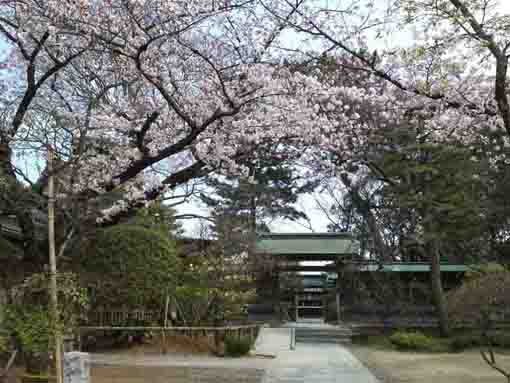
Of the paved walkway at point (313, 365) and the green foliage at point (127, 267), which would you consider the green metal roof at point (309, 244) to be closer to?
the paved walkway at point (313, 365)

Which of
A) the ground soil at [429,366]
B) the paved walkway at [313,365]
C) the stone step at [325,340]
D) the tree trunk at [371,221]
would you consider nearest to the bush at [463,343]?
the ground soil at [429,366]

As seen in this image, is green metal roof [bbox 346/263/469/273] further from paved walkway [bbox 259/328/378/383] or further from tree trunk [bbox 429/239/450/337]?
paved walkway [bbox 259/328/378/383]

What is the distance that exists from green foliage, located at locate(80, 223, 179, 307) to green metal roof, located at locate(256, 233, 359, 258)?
23.9ft

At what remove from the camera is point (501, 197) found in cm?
1600

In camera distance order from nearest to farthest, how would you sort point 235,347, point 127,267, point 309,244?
point 127,267 < point 235,347 < point 309,244

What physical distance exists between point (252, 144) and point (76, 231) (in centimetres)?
309

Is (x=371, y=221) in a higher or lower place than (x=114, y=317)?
higher

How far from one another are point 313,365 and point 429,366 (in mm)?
2387

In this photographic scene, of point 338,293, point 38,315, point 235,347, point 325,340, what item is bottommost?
point 325,340

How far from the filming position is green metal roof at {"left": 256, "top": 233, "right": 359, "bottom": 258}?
20.2 meters

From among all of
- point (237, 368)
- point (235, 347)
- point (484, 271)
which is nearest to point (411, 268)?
point (484, 271)

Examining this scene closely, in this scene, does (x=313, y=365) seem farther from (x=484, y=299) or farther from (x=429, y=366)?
(x=484, y=299)

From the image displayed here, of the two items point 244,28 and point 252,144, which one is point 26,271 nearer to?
point 252,144

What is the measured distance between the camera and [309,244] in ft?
67.0
